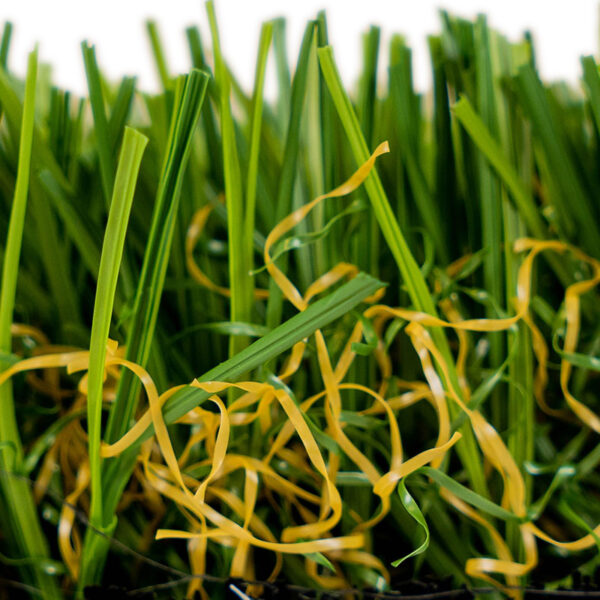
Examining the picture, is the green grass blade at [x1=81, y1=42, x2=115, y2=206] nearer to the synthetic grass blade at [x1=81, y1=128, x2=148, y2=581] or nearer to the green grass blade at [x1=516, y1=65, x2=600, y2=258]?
the synthetic grass blade at [x1=81, y1=128, x2=148, y2=581]

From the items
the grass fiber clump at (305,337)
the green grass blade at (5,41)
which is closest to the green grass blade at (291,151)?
the grass fiber clump at (305,337)

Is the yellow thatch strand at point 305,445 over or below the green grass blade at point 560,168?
below

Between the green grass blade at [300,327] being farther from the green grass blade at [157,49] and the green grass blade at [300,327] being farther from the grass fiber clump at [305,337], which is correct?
the green grass blade at [157,49]

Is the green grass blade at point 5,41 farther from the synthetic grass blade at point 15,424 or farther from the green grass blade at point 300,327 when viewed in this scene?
the green grass blade at point 300,327

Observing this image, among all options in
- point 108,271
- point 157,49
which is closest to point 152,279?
point 108,271

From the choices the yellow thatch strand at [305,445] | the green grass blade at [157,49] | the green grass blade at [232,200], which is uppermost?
the green grass blade at [157,49]

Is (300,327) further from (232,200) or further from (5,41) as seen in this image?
(5,41)

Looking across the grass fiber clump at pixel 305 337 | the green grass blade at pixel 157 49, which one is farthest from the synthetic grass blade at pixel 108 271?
the green grass blade at pixel 157 49

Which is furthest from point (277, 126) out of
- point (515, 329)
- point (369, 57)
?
point (515, 329)
